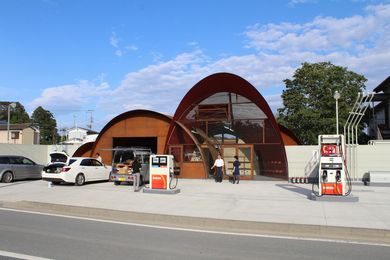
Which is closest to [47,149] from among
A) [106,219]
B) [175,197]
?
[175,197]

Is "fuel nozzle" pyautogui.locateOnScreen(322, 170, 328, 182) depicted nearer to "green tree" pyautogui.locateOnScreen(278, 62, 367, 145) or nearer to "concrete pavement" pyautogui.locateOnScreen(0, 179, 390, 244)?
"concrete pavement" pyautogui.locateOnScreen(0, 179, 390, 244)

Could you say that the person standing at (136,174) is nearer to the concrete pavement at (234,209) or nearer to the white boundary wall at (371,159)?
the concrete pavement at (234,209)

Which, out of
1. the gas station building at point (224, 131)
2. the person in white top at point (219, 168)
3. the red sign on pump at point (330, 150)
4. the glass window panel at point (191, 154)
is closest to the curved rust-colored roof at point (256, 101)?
the gas station building at point (224, 131)

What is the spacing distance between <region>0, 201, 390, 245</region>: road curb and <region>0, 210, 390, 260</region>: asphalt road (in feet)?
2.81

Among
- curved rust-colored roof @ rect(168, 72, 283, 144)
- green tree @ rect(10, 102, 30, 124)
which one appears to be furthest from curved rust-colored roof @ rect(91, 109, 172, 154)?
green tree @ rect(10, 102, 30, 124)

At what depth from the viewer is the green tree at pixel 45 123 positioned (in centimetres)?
10572

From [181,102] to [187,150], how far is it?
10.8 feet

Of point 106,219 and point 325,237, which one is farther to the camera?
point 106,219

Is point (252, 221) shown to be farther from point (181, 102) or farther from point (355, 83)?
point (355, 83)

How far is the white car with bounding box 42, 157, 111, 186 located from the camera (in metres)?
22.1

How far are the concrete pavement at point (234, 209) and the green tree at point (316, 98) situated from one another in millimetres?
24460

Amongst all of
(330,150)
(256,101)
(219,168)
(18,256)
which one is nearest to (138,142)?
(256,101)

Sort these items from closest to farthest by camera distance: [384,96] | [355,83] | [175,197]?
[175,197] < [384,96] < [355,83]

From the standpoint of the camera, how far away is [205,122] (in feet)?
94.4
